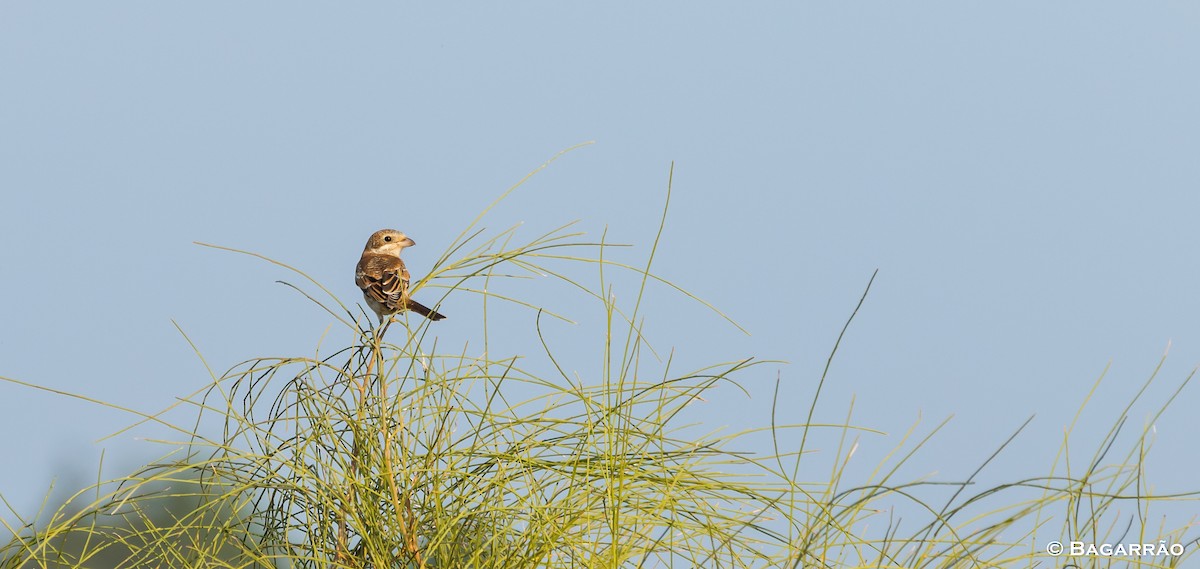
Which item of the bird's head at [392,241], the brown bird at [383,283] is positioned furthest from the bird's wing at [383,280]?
the bird's head at [392,241]

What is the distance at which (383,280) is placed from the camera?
16.9 ft

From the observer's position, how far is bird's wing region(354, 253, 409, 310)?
5027mm

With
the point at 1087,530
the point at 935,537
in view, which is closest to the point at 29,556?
the point at 935,537

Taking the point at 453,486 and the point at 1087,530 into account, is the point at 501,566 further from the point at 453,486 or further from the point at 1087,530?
the point at 1087,530

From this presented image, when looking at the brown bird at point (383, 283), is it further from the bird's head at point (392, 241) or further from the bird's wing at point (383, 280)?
the bird's head at point (392, 241)

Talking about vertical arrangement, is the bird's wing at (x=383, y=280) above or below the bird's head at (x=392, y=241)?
below

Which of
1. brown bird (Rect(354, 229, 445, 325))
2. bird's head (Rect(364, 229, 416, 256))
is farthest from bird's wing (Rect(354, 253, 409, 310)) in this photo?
bird's head (Rect(364, 229, 416, 256))

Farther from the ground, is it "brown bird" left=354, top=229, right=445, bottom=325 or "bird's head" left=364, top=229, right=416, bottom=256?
Answer: "bird's head" left=364, top=229, right=416, bottom=256

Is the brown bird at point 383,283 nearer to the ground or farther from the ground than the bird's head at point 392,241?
nearer to the ground

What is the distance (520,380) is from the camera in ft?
10.8

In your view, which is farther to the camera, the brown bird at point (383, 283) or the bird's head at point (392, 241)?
the bird's head at point (392, 241)

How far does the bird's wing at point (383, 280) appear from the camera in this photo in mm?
5027

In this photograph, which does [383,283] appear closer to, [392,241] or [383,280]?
A: [383,280]

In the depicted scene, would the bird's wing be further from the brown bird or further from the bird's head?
the bird's head
